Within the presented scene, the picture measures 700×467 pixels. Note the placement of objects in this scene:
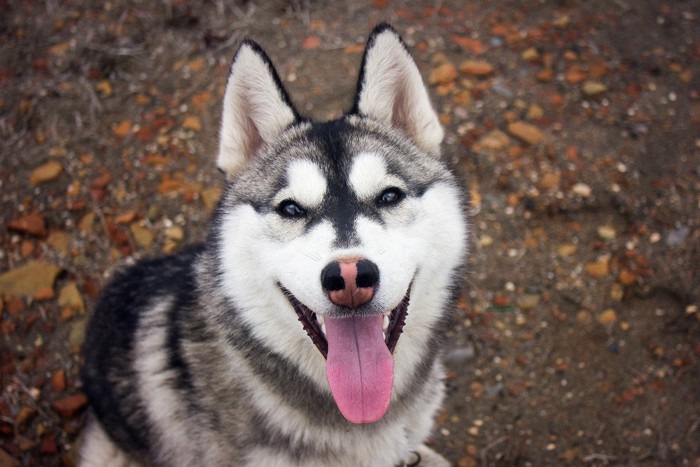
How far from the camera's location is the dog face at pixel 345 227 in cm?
235

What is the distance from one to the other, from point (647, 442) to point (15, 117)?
5.62m

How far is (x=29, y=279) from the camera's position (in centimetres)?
445

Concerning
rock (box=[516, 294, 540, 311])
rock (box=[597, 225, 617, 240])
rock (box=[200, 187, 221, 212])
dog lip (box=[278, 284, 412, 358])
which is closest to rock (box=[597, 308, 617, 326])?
rock (box=[516, 294, 540, 311])

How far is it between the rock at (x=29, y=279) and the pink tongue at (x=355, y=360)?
115 inches

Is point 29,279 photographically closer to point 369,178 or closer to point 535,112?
point 369,178

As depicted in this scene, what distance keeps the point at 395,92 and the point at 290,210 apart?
2.89ft

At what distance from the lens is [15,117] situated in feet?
17.1

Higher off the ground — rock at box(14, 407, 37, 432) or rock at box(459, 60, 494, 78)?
rock at box(459, 60, 494, 78)

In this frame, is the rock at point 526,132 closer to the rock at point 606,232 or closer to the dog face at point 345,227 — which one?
the rock at point 606,232

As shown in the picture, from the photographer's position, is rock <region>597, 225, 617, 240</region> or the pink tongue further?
rock <region>597, 225, 617, 240</region>

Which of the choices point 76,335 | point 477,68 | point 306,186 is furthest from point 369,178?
point 477,68

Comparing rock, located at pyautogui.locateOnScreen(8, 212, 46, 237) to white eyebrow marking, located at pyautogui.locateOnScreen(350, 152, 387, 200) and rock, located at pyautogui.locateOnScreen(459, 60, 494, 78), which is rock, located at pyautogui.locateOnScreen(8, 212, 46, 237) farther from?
rock, located at pyautogui.locateOnScreen(459, 60, 494, 78)

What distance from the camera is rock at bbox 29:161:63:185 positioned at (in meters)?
4.89

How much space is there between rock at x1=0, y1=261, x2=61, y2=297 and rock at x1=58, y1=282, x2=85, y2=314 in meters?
0.11
